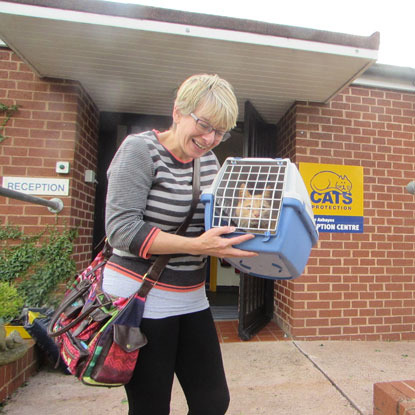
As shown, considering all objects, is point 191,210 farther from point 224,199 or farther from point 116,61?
point 116,61

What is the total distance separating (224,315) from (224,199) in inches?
150

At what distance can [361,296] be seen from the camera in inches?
145

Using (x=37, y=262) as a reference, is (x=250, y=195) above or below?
above

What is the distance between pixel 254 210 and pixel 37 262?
2.86 meters

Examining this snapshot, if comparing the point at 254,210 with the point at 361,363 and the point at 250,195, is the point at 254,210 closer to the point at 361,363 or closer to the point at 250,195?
the point at 250,195

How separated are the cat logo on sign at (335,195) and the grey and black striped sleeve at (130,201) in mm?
2867

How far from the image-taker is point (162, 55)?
290 cm

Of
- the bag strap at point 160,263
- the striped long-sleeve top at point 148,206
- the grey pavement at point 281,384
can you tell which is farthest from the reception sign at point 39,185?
the bag strap at point 160,263

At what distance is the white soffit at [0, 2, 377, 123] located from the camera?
8.39 ft

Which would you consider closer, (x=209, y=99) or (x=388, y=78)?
(x=209, y=99)

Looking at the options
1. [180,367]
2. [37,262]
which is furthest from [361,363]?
[37,262]

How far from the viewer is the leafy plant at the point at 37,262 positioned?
311 cm

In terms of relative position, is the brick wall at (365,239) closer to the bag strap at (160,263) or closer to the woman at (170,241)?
the woman at (170,241)

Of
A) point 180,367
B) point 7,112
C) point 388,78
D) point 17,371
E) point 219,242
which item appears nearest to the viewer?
point 219,242
